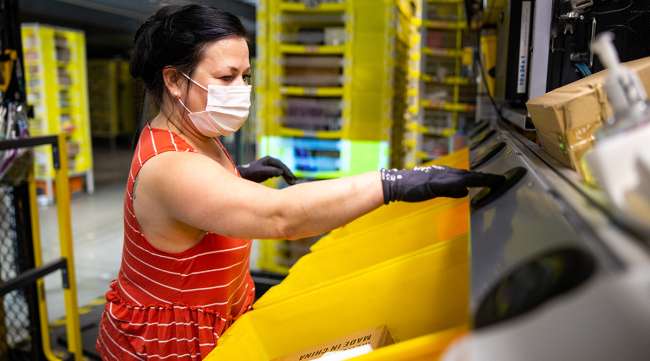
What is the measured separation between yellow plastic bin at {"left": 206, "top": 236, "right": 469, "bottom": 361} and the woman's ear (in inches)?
25.0

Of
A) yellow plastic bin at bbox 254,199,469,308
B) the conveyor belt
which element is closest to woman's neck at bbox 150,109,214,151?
yellow plastic bin at bbox 254,199,469,308

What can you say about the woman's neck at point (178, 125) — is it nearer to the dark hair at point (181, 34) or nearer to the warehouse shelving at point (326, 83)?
the dark hair at point (181, 34)

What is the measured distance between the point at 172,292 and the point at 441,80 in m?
3.87

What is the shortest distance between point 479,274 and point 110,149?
50.2 feet

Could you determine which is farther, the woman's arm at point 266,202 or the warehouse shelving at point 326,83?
the warehouse shelving at point 326,83

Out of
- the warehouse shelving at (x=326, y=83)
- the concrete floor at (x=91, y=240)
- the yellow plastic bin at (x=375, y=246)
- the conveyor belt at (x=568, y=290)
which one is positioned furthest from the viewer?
the concrete floor at (x=91, y=240)

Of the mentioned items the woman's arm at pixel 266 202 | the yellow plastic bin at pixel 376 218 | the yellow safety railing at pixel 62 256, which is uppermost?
the woman's arm at pixel 266 202

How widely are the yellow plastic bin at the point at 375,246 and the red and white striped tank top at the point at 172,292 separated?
0.16m

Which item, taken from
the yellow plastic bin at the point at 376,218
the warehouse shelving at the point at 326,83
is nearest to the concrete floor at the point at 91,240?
the warehouse shelving at the point at 326,83

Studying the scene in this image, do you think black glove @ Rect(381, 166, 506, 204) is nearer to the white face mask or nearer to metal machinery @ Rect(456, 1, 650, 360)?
metal machinery @ Rect(456, 1, 650, 360)

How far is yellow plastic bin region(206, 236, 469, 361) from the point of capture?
3.71 ft

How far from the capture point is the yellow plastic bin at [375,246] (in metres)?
1.58

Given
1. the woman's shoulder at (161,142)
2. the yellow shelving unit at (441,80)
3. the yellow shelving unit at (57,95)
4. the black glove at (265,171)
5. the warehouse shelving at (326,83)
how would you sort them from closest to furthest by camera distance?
1. the woman's shoulder at (161,142)
2. the black glove at (265,171)
3. the warehouse shelving at (326,83)
4. the yellow shelving unit at (441,80)
5. the yellow shelving unit at (57,95)

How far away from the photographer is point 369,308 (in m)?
1.26
